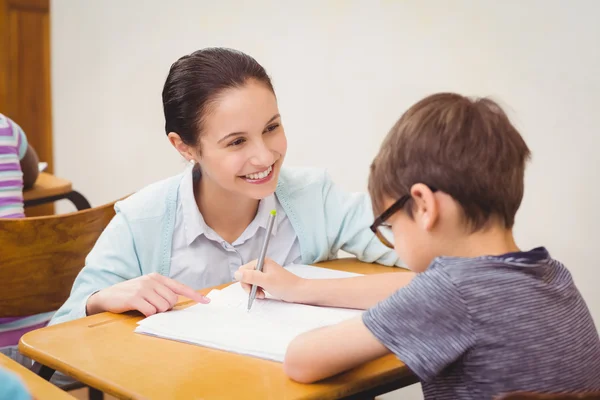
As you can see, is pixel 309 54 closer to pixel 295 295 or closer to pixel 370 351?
pixel 295 295

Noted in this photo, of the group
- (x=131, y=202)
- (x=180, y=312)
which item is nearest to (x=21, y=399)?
(x=180, y=312)

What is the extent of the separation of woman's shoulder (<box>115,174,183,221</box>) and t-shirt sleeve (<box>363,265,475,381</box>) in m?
0.84

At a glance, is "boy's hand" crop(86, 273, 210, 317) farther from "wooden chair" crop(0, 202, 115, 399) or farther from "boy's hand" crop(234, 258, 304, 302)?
"wooden chair" crop(0, 202, 115, 399)

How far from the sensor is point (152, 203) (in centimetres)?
171

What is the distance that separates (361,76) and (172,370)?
1715mm

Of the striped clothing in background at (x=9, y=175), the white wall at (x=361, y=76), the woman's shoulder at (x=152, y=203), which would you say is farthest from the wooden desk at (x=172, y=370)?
the striped clothing in background at (x=9, y=175)

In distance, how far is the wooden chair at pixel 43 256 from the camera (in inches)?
66.7

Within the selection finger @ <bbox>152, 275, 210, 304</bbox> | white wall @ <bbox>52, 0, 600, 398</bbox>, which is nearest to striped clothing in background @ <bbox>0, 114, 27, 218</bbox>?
white wall @ <bbox>52, 0, 600, 398</bbox>

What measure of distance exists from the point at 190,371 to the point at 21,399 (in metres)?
0.56

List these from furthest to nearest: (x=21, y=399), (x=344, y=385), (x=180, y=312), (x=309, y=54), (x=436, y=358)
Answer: (x=309, y=54) < (x=180, y=312) < (x=344, y=385) < (x=436, y=358) < (x=21, y=399)

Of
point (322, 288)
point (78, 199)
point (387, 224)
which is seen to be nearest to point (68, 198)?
point (78, 199)

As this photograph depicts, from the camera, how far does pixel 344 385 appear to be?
1.06m

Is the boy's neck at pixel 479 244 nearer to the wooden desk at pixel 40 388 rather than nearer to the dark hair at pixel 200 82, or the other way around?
the wooden desk at pixel 40 388

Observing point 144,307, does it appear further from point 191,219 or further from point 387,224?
point 387,224
